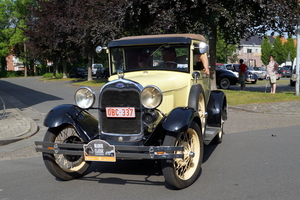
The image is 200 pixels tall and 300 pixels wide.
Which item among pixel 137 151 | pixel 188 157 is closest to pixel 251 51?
pixel 188 157

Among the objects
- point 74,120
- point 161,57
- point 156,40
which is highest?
point 156,40

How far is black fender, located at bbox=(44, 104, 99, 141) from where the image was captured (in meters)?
5.19

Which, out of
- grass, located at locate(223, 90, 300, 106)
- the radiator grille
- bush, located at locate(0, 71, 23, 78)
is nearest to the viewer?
the radiator grille

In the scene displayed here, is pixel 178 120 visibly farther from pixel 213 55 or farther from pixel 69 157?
pixel 213 55

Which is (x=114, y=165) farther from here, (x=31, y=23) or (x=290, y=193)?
(x=31, y=23)

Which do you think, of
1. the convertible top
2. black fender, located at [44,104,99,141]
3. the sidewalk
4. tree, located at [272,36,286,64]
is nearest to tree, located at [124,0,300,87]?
the sidewalk

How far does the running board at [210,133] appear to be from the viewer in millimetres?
5898

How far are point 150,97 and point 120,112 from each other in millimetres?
500

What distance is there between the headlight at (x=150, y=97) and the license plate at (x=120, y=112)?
0.76ft

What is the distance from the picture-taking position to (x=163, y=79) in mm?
5504

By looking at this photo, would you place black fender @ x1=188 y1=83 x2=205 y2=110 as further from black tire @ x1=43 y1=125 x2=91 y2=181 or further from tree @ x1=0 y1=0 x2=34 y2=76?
tree @ x1=0 y1=0 x2=34 y2=76

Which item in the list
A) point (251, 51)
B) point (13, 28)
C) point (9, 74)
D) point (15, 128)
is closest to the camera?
point (15, 128)

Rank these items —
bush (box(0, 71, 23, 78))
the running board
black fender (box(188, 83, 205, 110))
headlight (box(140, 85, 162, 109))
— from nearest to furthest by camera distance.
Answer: headlight (box(140, 85, 162, 109)) → black fender (box(188, 83, 205, 110)) → the running board → bush (box(0, 71, 23, 78))

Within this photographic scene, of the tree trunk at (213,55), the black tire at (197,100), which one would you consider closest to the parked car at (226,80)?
the tree trunk at (213,55)
